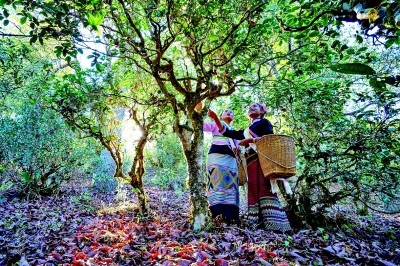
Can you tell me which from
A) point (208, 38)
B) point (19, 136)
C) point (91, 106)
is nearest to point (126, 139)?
point (91, 106)

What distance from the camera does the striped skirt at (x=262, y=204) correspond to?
401 centimetres

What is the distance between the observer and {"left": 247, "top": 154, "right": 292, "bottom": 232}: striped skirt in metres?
4.01

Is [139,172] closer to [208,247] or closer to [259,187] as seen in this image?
[259,187]

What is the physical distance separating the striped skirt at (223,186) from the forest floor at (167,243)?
42 cm

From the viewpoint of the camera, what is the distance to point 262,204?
4.22m

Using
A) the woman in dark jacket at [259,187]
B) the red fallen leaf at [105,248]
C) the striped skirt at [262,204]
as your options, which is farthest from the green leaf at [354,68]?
the striped skirt at [262,204]

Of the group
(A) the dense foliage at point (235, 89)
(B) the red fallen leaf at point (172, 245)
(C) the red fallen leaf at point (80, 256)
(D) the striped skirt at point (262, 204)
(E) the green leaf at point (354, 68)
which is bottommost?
(C) the red fallen leaf at point (80, 256)

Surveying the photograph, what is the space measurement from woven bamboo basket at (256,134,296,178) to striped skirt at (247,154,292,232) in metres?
0.72

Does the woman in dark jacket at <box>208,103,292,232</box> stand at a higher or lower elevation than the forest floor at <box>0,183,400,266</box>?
higher

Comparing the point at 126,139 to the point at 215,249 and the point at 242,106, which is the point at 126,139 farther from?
the point at 215,249

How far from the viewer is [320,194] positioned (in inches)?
178

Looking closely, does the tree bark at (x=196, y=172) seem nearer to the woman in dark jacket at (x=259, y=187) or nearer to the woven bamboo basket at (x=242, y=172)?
the woman in dark jacket at (x=259, y=187)

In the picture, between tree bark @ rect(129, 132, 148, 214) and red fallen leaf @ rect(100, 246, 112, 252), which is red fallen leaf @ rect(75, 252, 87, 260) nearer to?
red fallen leaf @ rect(100, 246, 112, 252)

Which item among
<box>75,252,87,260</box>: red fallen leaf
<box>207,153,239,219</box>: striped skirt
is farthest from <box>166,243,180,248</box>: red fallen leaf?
<box>207,153,239,219</box>: striped skirt
